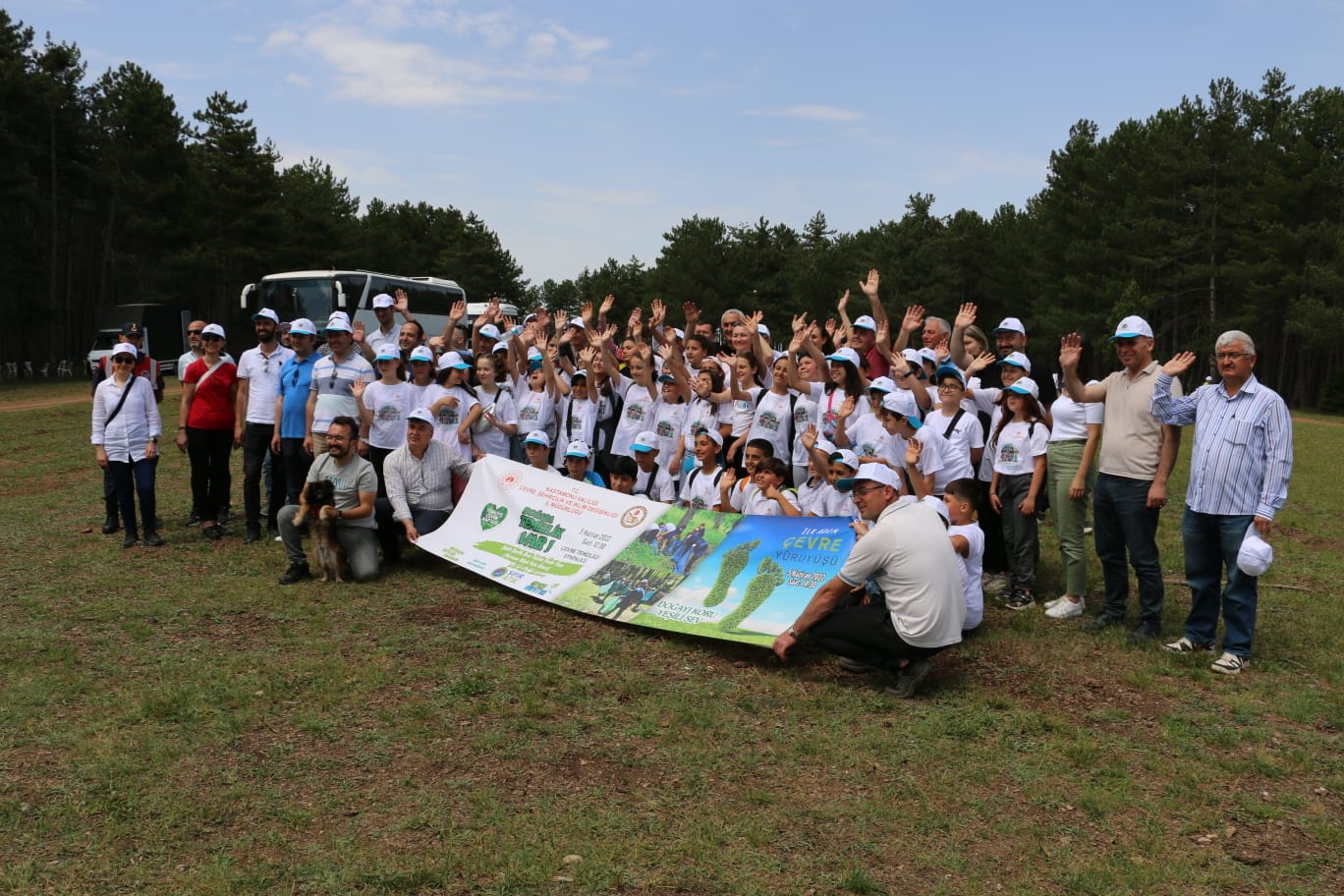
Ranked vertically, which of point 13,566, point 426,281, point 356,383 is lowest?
point 13,566

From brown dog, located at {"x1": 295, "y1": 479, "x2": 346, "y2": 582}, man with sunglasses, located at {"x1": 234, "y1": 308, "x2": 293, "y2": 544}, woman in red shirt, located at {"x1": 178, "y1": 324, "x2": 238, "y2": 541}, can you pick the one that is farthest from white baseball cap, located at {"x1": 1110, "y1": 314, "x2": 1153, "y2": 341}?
woman in red shirt, located at {"x1": 178, "y1": 324, "x2": 238, "y2": 541}

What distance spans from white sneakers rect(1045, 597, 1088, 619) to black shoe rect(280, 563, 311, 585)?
20.6ft

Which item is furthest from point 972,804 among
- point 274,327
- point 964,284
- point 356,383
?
point 964,284

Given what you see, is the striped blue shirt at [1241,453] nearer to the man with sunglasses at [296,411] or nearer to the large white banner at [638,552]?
the large white banner at [638,552]

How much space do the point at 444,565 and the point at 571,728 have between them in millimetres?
4155

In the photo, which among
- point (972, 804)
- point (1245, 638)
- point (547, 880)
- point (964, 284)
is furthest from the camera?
point (964, 284)

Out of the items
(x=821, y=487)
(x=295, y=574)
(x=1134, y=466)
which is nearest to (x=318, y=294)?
(x=295, y=574)

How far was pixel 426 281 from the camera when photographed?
34906 millimetres

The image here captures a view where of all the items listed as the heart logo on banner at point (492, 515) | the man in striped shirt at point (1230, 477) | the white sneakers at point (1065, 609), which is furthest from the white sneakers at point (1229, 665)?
the heart logo on banner at point (492, 515)

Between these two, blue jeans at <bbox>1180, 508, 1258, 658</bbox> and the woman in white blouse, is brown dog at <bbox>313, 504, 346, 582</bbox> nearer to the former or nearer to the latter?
the woman in white blouse

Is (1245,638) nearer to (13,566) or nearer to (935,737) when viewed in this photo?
(935,737)

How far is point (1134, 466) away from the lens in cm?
720

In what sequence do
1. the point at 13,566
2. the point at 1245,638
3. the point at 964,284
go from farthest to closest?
1. the point at 964,284
2. the point at 13,566
3. the point at 1245,638

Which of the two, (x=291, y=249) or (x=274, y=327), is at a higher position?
(x=291, y=249)
